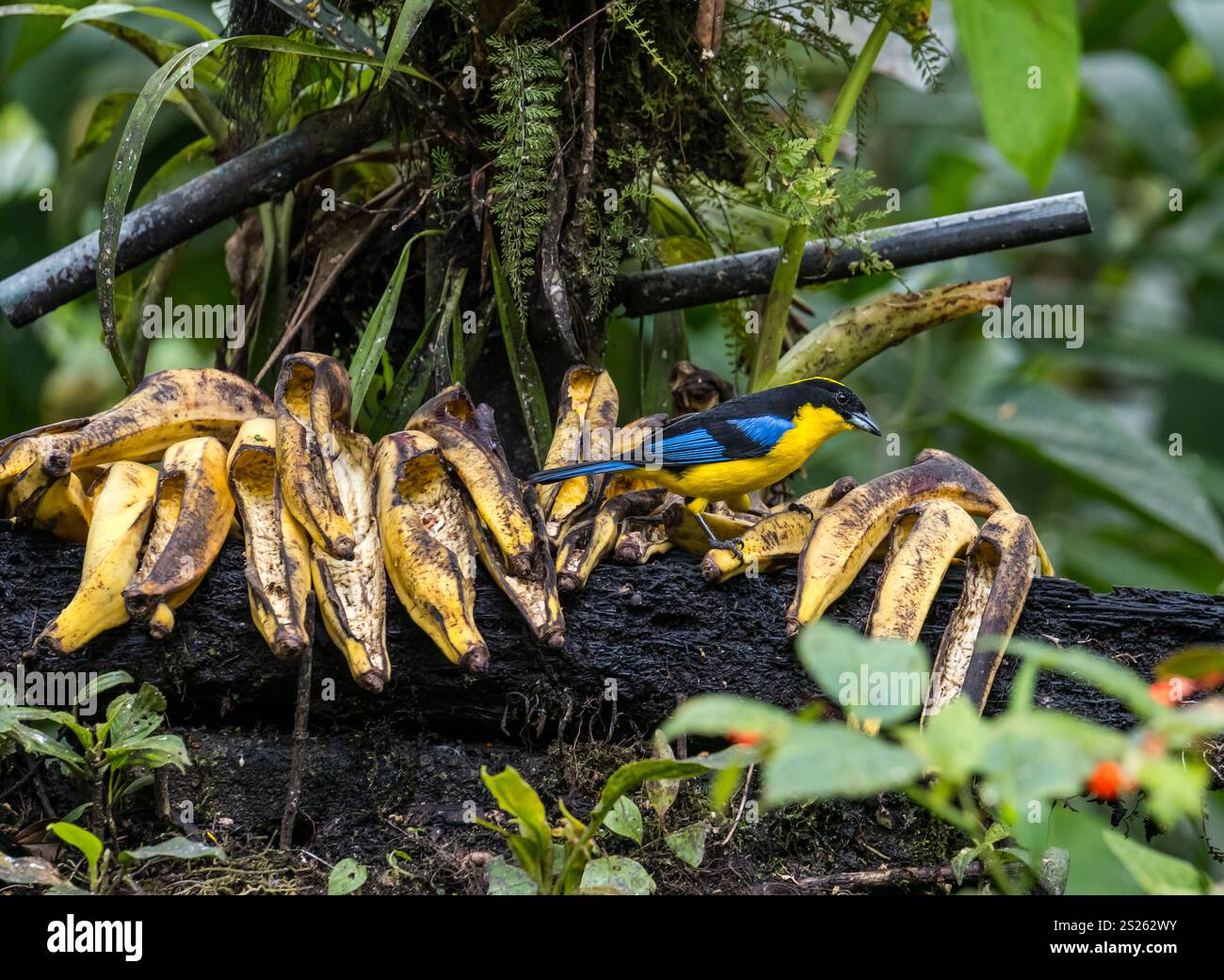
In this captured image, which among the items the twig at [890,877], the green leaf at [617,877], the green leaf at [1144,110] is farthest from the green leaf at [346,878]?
the green leaf at [1144,110]

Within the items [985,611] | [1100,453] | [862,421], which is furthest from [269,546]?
[1100,453]

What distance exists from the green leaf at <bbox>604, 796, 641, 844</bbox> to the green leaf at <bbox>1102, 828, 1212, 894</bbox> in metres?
0.71

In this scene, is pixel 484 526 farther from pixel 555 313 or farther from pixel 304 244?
pixel 304 244

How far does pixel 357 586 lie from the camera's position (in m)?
2.17

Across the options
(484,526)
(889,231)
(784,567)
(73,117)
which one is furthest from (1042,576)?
(73,117)

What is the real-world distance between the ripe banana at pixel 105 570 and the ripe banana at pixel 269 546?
0.18 meters

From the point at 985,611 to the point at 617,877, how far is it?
929mm

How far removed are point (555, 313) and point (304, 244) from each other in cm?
89

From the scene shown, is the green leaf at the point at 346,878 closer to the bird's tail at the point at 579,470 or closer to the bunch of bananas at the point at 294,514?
the bunch of bananas at the point at 294,514

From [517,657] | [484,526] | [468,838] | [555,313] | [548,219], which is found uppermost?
[548,219]

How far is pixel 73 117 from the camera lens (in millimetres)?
4168

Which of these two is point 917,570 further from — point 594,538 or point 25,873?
point 25,873

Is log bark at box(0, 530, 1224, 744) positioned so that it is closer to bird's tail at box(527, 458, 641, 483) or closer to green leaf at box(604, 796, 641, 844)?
bird's tail at box(527, 458, 641, 483)

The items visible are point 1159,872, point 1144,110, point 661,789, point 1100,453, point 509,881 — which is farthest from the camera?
point 1144,110
